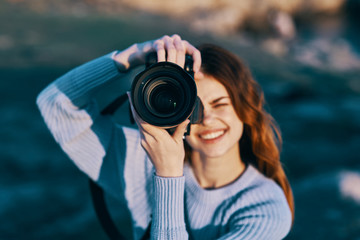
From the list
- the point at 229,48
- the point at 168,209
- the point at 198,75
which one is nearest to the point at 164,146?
the point at 168,209

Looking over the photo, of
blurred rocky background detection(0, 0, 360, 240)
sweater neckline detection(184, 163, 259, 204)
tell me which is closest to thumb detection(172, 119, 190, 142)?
sweater neckline detection(184, 163, 259, 204)

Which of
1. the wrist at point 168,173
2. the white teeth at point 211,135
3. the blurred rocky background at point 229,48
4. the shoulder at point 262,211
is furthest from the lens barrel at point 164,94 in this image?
the blurred rocky background at point 229,48

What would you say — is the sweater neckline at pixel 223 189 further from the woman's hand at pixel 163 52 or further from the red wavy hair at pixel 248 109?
the woman's hand at pixel 163 52

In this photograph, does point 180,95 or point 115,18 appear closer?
point 180,95

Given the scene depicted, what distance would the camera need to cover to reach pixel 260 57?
18.0ft

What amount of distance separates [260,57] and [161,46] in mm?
4645

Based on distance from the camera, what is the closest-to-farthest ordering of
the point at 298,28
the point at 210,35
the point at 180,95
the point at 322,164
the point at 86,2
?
the point at 180,95 < the point at 322,164 < the point at 210,35 < the point at 86,2 < the point at 298,28

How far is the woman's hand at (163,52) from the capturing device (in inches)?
40.2

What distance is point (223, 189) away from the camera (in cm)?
124

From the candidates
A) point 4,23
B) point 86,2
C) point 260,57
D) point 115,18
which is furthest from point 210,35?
point 4,23

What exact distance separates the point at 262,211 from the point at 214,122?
28cm

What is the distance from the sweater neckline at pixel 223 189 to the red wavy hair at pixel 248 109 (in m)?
0.06

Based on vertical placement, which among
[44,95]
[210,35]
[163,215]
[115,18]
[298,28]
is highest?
[44,95]

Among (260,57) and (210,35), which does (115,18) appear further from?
(260,57)
